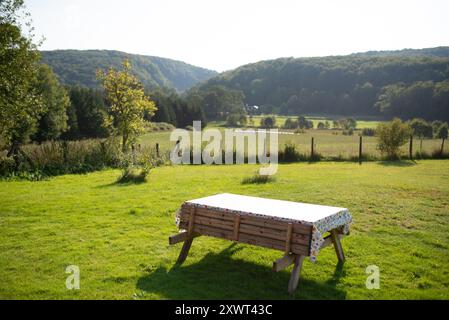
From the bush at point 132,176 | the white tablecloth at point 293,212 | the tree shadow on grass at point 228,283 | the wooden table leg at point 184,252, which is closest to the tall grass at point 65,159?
the bush at point 132,176

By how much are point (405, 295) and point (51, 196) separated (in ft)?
36.9

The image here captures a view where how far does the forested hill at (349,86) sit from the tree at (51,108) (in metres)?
64.6

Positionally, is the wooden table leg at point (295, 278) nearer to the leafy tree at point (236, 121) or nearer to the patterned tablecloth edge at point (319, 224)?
the patterned tablecloth edge at point (319, 224)

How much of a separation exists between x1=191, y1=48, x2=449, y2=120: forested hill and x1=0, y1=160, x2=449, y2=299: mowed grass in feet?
277

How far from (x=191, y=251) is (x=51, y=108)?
44.3 meters

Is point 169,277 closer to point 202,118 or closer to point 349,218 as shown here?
point 349,218

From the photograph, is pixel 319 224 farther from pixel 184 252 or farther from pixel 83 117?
pixel 83 117

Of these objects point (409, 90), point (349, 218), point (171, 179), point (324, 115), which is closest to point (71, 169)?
point (171, 179)

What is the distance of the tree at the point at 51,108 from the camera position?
46281 mm

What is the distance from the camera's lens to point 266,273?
6.82 m

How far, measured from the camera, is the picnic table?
592cm

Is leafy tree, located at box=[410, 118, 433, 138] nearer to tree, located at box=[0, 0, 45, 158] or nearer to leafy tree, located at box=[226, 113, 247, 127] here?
leafy tree, located at box=[226, 113, 247, 127]

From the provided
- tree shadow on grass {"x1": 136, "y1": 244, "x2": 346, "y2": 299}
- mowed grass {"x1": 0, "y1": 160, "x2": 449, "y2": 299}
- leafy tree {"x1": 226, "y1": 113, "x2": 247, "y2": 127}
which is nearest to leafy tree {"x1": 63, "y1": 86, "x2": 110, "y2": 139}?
leafy tree {"x1": 226, "y1": 113, "x2": 247, "y2": 127}

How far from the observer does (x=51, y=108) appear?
46.5 metres
